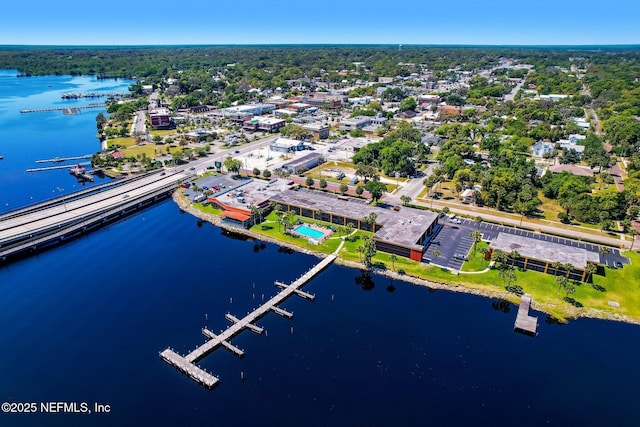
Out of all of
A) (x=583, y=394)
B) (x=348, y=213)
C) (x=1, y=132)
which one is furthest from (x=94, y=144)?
(x=583, y=394)

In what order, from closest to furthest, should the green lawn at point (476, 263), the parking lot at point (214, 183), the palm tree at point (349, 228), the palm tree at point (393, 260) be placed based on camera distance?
the palm tree at point (393, 260)
the green lawn at point (476, 263)
the palm tree at point (349, 228)
the parking lot at point (214, 183)

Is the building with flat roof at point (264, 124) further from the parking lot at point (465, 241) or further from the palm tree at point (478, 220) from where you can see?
the palm tree at point (478, 220)

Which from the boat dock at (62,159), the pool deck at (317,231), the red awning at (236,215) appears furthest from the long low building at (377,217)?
the boat dock at (62,159)

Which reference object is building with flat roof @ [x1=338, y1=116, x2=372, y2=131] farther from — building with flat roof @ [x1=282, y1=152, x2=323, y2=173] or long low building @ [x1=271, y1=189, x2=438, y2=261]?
long low building @ [x1=271, y1=189, x2=438, y2=261]

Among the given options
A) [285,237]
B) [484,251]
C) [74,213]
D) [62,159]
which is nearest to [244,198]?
[285,237]

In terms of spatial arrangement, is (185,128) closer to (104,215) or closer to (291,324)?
(104,215)

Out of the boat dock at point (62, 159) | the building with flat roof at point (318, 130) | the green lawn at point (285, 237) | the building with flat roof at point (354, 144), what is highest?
the building with flat roof at point (318, 130)

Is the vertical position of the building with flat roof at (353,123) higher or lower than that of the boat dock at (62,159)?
higher
